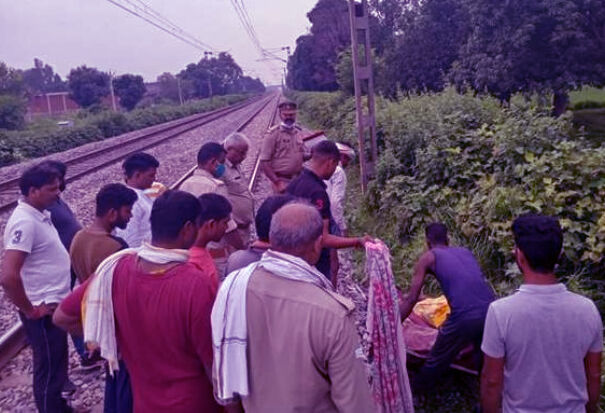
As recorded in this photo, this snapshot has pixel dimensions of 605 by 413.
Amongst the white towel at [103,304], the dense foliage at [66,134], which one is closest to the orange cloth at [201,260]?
the white towel at [103,304]

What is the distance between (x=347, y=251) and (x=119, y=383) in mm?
5337

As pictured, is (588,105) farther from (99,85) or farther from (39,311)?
(99,85)

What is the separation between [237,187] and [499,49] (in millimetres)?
22480

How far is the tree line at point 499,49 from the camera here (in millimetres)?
23688

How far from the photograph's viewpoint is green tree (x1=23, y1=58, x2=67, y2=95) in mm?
102900

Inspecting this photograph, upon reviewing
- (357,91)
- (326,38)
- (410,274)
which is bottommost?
(410,274)

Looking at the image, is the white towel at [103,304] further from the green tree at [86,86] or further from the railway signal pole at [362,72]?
the green tree at [86,86]

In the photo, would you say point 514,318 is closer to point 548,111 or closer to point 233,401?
point 233,401

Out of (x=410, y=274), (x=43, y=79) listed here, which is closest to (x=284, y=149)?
(x=410, y=274)

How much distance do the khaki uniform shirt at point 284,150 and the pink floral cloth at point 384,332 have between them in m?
3.23

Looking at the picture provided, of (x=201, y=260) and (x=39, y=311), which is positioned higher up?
(x=201, y=260)

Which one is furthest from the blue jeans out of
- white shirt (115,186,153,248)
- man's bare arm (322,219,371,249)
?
man's bare arm (322,219,371,249)

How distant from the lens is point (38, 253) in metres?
3.59

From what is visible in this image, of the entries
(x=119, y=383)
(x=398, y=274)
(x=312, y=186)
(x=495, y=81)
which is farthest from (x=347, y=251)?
(x=495, y=81)
